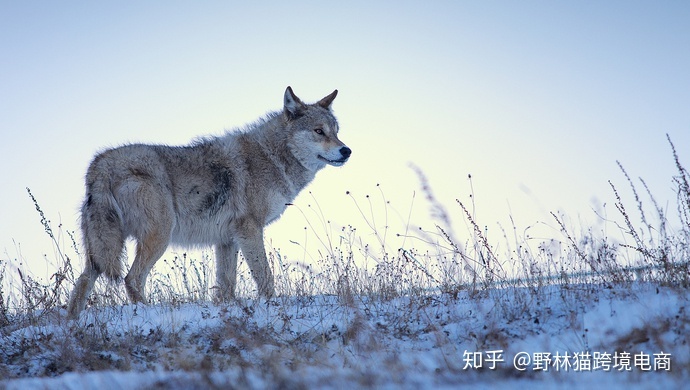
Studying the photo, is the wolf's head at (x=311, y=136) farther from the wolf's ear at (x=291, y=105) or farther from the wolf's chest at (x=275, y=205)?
the wolf's chest at (x=275, y=205)

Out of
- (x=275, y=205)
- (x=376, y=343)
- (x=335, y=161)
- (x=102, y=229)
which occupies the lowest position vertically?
(x=376, y=343)

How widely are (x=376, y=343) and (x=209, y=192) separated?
11.0 feet

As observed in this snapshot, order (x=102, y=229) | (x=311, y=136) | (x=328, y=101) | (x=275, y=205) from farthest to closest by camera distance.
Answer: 1. (x=328, y=101)
2. (x=311, y=136)
3. (x=275, y=205)
4. (x=102, y=229)

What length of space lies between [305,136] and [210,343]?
3677 mm

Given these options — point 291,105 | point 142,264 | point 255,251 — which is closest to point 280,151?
point 291,105

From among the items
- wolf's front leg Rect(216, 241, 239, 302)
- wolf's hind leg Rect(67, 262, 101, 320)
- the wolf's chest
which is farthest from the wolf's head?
wolf's hind leg Rect(67, 262, 101, 320)

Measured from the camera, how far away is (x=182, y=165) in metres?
7.38

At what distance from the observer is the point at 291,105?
8.55m

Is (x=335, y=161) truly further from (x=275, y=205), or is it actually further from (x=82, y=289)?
(x=82, y=289)

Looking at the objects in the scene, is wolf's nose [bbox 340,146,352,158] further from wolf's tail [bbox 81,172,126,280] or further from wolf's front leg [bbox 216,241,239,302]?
wolf's tail [bbox 81,172,126,280]

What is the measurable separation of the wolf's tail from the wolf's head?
2.51 meters

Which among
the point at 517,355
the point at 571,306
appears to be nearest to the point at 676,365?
the point at 517,355

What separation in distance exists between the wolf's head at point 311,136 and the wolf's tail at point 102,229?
2514 millimetres

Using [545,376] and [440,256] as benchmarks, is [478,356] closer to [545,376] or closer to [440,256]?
[545,376]
